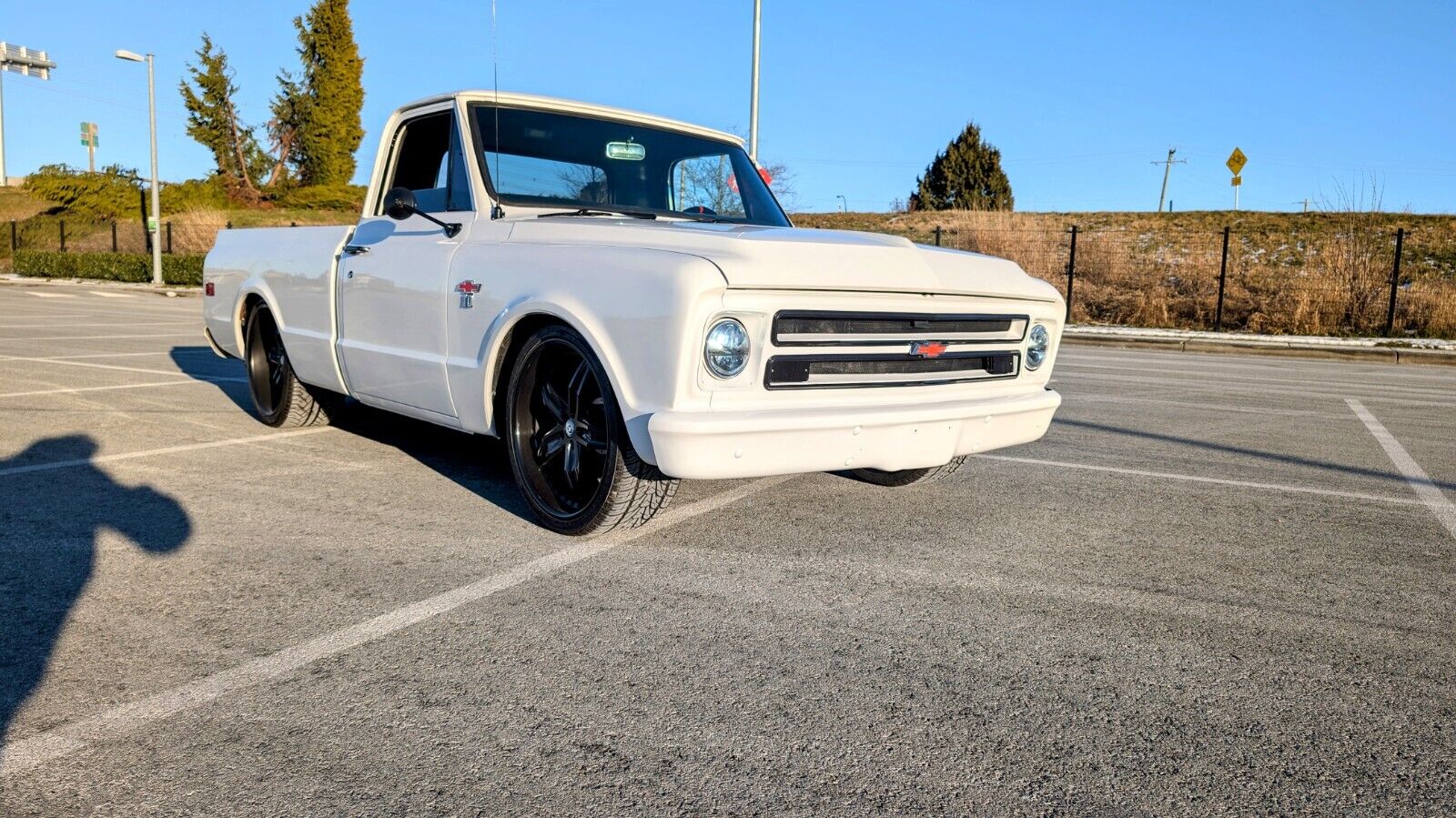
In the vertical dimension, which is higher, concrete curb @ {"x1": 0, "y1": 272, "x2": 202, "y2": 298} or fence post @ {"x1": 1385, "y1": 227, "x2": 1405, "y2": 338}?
fence post @ {"x1": 1385, "y1": 227, "x2": 1405, "y2": 338}

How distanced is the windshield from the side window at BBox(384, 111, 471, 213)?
17 centimetres

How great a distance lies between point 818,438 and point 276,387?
434cm

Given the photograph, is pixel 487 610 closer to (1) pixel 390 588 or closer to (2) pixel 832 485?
(1) pixel 390 588

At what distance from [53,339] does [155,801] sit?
12053 mm

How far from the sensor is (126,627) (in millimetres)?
3291

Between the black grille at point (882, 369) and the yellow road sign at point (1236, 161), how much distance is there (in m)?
26.1

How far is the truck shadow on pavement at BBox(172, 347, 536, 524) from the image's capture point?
5211mm

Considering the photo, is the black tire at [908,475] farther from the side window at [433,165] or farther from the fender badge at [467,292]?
the side window at [433,165]

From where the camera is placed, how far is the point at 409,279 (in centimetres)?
516

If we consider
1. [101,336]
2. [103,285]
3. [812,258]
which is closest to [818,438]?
[812,258]

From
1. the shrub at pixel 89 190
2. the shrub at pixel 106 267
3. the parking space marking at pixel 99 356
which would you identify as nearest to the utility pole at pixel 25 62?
the shrub at pixel 89 190

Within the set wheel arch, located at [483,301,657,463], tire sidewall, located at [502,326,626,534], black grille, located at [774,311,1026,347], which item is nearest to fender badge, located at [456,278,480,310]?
wheel arch, located at [483,301,657,463]

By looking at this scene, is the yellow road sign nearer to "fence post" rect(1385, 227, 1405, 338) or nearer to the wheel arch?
"fence post" rect(1385, 227, 1405, 338)

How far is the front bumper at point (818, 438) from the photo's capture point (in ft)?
12.2
